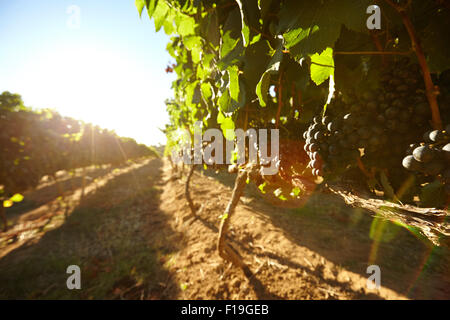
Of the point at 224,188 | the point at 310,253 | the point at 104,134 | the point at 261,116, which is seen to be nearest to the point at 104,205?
the point at 224,188

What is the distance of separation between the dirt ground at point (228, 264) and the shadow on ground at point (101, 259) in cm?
4

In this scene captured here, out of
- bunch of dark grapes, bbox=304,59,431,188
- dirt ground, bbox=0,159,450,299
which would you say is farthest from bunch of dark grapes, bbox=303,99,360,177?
dirt ground, bbox=0,159,450,299

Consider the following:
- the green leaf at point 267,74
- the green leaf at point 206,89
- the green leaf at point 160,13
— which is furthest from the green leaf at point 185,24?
the green leaf at point 267,74

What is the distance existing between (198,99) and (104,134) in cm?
3445

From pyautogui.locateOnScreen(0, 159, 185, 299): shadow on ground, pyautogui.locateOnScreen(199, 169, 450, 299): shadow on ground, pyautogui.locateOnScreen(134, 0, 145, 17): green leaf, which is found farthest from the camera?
pyautogui.locateOnScreen(0, 159, 185, 299): shadow on ground

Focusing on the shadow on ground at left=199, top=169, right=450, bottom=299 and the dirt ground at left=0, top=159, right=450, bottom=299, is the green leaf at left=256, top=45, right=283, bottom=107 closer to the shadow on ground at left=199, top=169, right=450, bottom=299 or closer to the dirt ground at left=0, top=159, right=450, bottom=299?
the dirt ground at left=0, top=159, right=450, bottom=299

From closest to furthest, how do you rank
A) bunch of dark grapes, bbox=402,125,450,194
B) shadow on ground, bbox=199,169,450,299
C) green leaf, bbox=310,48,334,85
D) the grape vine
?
bunch of dark grapes, bbox=402,125,450,194, the grape vine, green leaf, bbox=310,48,334,85, shadow on ground, bbox=199,169,450,299

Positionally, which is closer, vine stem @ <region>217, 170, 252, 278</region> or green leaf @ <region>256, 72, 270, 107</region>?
green leaf @ <region>256, 72, 270, 107</region>

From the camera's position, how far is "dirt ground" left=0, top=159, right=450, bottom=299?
4.34 m

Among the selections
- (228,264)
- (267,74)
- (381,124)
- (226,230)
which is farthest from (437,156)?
(228,264)

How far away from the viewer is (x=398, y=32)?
112 cm

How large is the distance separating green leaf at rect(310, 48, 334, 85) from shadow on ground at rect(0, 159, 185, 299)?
5649 mm

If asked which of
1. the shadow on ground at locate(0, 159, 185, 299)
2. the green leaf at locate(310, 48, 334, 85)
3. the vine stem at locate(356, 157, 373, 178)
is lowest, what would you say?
the shadow on ground at locate(0, 159, 185, 299)

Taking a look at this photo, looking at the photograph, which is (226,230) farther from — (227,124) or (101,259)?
(101,259)
